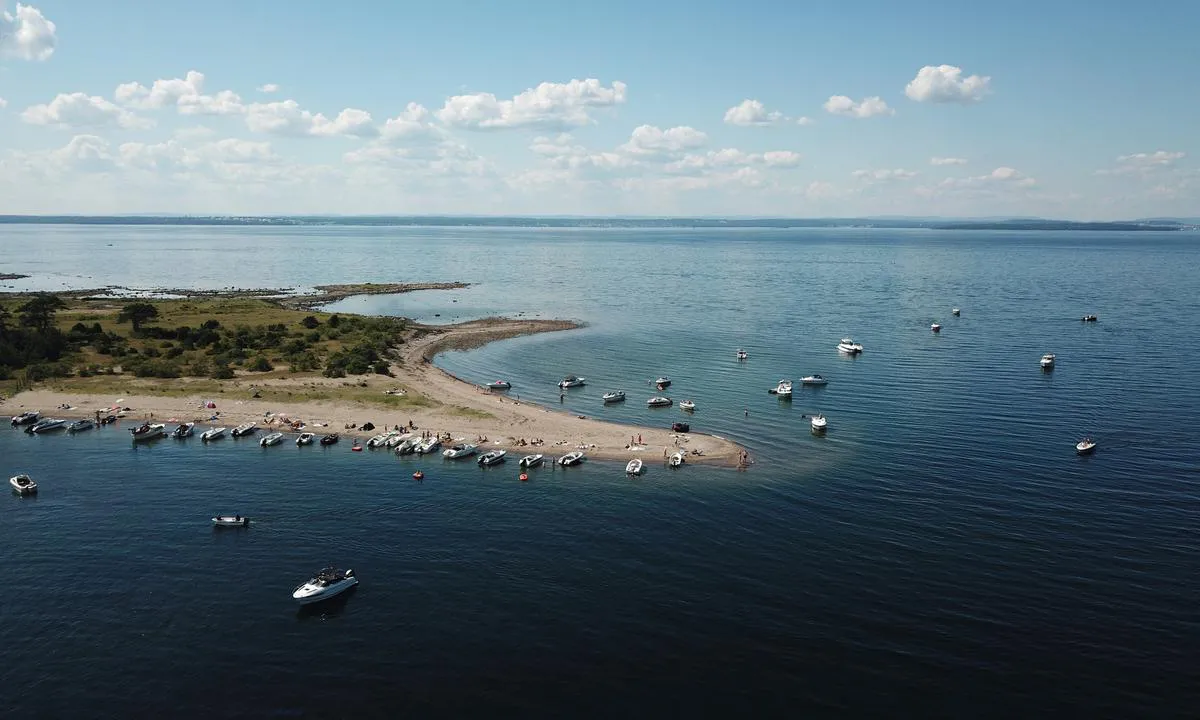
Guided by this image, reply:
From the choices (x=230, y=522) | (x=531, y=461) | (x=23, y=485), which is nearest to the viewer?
(x=230, y=522)

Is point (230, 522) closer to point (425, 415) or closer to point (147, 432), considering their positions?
point (147, 432)

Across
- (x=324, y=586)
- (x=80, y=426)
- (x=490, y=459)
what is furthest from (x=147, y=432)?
(x=324, y=586)

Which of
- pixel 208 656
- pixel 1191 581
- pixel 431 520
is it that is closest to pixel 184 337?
pixel 431 520

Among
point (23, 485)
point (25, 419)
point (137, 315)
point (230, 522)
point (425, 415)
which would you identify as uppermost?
point (137, 315)

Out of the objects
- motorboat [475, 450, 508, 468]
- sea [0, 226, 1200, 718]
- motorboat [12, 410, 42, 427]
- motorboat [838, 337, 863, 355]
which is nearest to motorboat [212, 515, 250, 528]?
sea [0, 226, 1200, 718]

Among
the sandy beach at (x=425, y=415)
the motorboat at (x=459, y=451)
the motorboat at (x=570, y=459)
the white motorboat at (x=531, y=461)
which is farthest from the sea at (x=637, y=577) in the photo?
the sandy beach at (x=425, y=415)

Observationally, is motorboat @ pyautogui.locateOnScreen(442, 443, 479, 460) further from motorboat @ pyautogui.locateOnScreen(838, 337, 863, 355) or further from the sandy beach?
motorboat @ pyautogui.locateOnScreen(838, 337, 863, 355)

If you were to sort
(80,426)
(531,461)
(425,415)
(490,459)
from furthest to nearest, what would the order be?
(425,415), (80,426), (490,459), (531,461)

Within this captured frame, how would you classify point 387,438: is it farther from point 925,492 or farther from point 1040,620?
point 1040,620
